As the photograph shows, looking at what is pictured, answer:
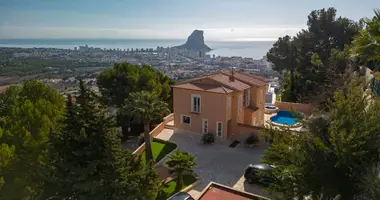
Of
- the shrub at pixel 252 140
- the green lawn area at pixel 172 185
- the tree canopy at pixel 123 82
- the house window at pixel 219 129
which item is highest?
the tree canopy at pixel 123 82

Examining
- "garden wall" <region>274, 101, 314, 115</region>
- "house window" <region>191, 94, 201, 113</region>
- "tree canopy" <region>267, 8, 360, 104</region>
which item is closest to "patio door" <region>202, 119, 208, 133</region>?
"house window" <region>191, 94, 201, 113</region>

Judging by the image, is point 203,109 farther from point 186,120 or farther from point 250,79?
point 250,79

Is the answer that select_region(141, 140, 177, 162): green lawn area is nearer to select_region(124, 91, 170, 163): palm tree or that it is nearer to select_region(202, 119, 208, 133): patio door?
select_region(124, 91, 170, 163): palm tree

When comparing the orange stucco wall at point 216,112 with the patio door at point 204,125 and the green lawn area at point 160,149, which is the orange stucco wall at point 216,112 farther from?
the green lawn area at point 160,149

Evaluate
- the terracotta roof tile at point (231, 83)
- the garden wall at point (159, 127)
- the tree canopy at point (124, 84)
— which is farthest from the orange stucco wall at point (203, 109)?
the tree canopy at point (124, 84)

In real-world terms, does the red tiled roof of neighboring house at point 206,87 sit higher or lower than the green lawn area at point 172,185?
higher

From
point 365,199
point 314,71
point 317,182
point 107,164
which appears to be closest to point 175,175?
point 107,164
